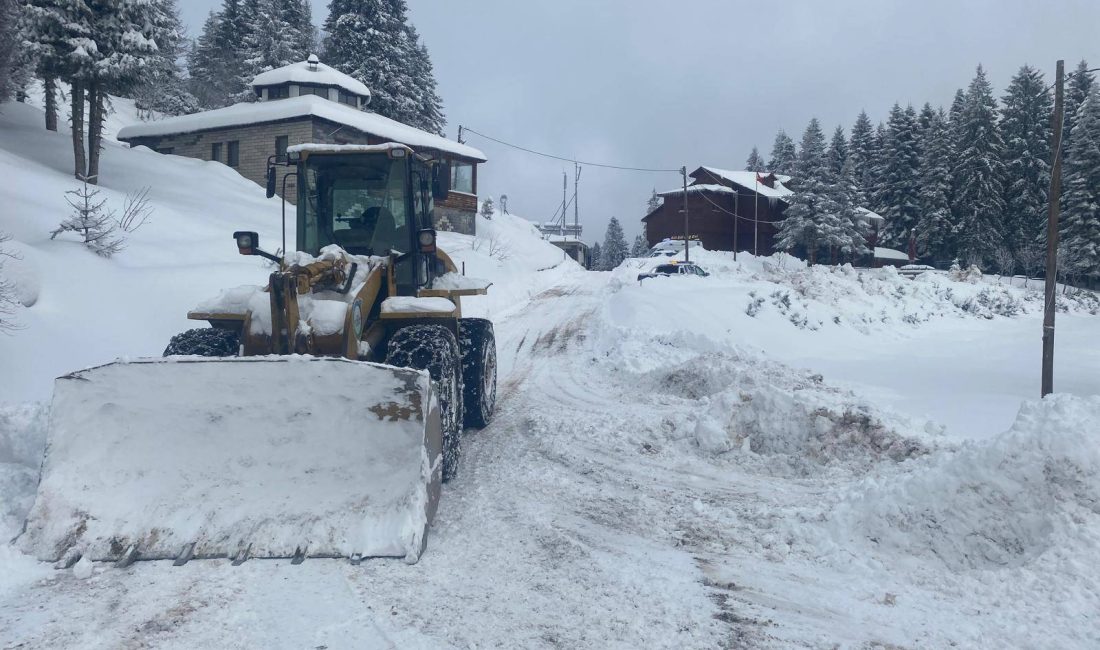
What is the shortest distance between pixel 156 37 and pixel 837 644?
24.3 m

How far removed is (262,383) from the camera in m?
4.22

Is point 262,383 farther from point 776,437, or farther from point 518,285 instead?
point 518,285

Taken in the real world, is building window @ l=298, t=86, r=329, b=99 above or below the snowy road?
above

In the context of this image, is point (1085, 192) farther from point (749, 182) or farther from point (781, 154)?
point (781, 154)

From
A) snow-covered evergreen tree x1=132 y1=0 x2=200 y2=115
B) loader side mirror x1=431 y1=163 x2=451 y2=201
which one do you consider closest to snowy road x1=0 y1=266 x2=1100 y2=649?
loader side mirror x1=431 y1=163 x2=451 y2=201

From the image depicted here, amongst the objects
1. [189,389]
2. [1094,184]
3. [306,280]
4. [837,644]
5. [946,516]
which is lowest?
[837,644]

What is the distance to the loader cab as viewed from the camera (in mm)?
6340

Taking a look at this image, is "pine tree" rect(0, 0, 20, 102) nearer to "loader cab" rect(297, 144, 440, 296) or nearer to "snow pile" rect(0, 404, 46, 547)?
"loader cab" rect(297, 144, 440, 296)

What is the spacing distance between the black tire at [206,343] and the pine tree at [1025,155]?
52.0m

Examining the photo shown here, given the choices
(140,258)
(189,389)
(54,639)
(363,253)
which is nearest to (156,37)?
(140,258)

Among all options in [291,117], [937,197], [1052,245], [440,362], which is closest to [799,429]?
[440,362]

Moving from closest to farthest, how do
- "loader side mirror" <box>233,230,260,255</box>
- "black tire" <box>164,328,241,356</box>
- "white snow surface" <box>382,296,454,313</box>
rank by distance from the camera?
1. "black tire" <box>164,328,241,356</box>
2. "white snow surface" <box>382,296,454,313</box>
3. "loader side mirror" <box>233,230,260,255</box>

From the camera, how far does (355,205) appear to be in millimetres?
6551

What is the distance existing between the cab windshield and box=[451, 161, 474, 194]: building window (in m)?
29.8
